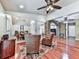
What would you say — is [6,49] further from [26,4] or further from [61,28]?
[61,28]

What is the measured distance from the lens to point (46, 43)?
27.6ft

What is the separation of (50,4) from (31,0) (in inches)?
95.7

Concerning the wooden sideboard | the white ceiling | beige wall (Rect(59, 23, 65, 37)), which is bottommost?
the wooden sideboard

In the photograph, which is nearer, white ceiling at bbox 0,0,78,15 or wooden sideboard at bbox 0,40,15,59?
wooden sideboard at bbox 0,40,15,59

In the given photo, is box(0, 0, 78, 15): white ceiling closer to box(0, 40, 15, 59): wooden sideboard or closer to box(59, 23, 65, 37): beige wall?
box(0, 40, 15, 59): wooden sideboard

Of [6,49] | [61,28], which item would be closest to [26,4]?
[6,49]

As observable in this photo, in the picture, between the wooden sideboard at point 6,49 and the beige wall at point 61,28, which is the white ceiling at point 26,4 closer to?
the wooden sideboard at point 6,49

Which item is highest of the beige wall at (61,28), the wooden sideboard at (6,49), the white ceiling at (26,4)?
the white ceiling at (26,4)

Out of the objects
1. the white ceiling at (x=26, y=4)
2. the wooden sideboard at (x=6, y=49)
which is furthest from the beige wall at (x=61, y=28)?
the wooden sideboard at (x=6, y=49)

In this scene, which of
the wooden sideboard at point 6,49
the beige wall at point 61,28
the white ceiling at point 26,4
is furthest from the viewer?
the beige wall at point 61,28

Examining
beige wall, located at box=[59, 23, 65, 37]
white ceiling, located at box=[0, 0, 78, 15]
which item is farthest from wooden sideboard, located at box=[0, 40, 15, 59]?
beige wall, located at box=[59, 23, 65, 37]

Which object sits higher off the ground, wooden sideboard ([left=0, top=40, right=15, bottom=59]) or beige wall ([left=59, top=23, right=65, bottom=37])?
beige wall ([left=59, top=23, right=65, bottom=37])

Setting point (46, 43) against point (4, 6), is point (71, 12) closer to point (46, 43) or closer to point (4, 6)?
point (46, 43)

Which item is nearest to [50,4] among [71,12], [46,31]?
Answer: [71,12]
